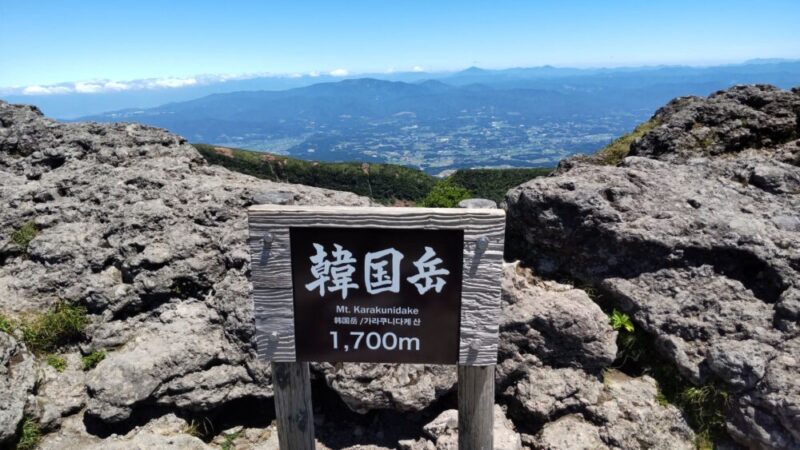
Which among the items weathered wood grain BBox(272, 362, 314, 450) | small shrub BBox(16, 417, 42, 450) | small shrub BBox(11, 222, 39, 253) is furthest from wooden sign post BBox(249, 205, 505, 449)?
small shrub BBox(11, 222, 39, 253)

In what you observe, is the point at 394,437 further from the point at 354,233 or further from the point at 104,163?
the point at 104,163

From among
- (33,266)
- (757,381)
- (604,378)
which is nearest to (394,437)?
(604,378)

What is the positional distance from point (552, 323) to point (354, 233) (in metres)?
3.39

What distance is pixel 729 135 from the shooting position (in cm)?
859

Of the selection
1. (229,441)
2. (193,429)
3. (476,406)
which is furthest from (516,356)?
(193,429)

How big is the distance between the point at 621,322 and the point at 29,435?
23.5 ft

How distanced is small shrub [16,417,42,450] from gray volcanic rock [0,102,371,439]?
17 cm

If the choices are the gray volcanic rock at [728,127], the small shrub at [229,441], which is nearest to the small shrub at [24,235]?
the small shrub at [229,441]

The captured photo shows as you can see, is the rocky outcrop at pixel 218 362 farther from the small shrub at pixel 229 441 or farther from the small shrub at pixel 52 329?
the small shrub at pixel 52 329

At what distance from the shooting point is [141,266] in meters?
7.01

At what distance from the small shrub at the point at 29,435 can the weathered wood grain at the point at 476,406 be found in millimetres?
4886

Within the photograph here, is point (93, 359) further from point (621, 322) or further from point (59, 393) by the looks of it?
point (621, 322)

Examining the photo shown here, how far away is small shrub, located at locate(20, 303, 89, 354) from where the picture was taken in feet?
21.1

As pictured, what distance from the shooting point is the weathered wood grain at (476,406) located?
160 inches
